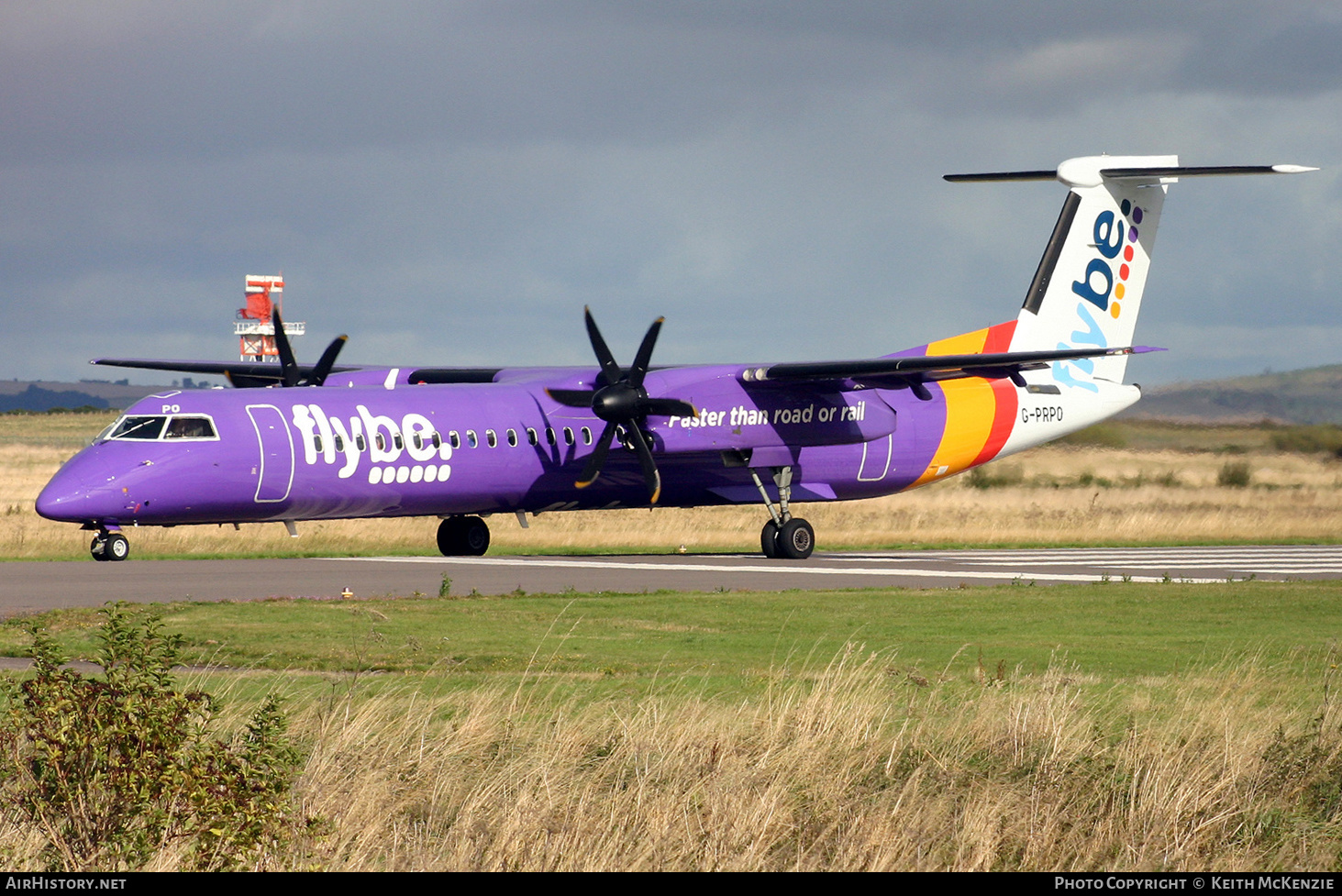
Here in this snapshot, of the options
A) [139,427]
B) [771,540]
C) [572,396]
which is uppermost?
[572,396]

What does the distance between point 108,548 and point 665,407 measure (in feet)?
33.3

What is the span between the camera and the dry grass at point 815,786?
8.14 m

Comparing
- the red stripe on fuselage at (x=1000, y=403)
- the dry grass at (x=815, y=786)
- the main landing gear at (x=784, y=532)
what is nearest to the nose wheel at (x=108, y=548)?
the main landing gear at (x=784, y=532)

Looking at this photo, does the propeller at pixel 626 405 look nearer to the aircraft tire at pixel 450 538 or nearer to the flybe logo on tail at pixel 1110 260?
the aircraft tire at pixel 450 538

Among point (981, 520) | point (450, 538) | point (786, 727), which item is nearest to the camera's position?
point (786, 727)

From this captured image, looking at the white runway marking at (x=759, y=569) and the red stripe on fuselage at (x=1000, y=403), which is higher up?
the red stripe on fuselage at (x=1000, y=403)

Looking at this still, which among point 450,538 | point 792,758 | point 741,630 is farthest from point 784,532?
point 792,758

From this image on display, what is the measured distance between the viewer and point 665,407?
29.2 meters

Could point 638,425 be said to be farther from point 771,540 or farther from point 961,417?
point 961,417

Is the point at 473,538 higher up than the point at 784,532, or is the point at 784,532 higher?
the point at 784,532

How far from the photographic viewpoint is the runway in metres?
21.7

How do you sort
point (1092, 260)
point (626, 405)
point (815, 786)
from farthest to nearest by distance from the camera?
1. point (1092, 260)
2. point (626, 405)
3. point (815, 786)

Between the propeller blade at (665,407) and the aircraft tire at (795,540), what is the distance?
357 cm

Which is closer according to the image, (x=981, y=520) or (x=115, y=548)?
(x=115, y=548)
